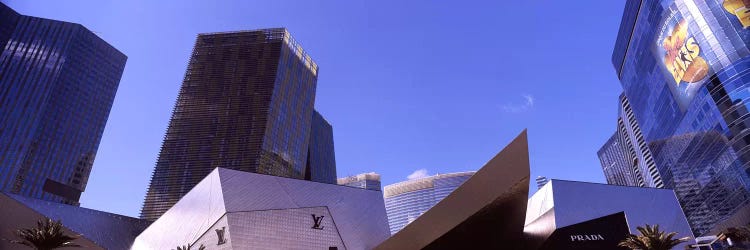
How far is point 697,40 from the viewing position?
6731 centimetres

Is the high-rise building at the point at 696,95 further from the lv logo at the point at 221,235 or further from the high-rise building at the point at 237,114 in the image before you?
the high-rise building at the point at 237,114

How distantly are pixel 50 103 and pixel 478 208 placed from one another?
414 feet

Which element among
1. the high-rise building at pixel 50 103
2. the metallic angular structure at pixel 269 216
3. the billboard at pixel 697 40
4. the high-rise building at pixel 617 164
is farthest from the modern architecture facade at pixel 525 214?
the high-rise building at pixel 617 164

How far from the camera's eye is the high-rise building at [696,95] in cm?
6150

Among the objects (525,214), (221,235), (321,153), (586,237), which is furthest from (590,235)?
(321,153)

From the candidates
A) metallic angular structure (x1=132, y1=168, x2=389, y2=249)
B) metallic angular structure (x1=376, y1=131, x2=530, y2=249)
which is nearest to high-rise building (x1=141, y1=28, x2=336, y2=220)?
metallic angular structure (x1=132, y1=168, x2=389, y2=249)

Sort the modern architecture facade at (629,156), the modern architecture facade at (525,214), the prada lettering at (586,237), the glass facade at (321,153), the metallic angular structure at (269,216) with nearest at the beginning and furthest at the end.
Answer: the modern architecture facade at (525,214) → the metallic angular structure at (269,216) → the prada lettering at (586,237) → the modern architecture facade at (629,156) → the glass facade at (321,153)

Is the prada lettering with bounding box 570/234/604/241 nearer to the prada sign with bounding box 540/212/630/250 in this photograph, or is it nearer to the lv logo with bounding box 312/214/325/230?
the prada sign with bounding box 540/212/630/250

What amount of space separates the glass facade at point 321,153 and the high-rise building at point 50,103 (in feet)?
193

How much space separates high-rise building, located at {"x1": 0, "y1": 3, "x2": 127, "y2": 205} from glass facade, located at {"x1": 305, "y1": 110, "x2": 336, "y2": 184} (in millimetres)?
58808

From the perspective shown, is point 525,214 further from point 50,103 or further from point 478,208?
point 50,103

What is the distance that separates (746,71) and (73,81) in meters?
144

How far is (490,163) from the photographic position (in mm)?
26812

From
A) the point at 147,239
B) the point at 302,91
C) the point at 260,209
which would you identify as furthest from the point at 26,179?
the point at 260,209
